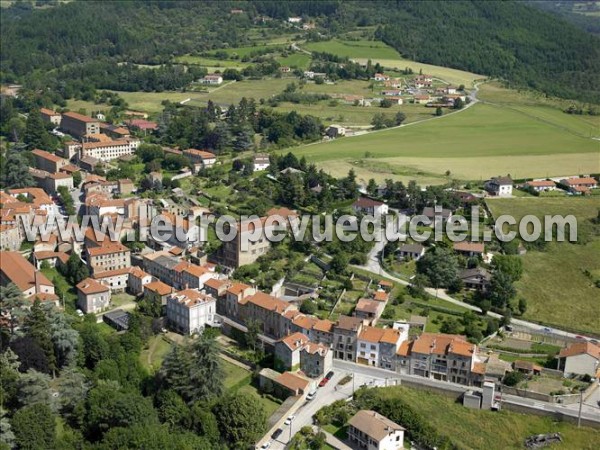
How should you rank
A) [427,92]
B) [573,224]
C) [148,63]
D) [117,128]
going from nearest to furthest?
[573,224] → [117,128] → [427,92] → [148,63]

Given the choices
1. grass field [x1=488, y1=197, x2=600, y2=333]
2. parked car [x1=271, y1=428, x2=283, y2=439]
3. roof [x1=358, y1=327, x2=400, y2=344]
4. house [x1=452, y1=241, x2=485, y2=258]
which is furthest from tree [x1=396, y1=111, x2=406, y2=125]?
parked car [x1=271, y1=428, x2=283, y2=439]

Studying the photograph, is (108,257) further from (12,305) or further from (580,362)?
(580,362)

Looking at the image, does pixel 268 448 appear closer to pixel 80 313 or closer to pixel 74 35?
pixel 80 313

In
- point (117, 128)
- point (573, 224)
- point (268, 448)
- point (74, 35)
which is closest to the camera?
point (268, 448)

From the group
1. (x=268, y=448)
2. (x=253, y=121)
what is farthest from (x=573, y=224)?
(x=253, y=121)

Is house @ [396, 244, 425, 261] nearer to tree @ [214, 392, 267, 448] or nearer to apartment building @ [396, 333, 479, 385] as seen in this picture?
apartment building @ [396, 333, 479, 385]

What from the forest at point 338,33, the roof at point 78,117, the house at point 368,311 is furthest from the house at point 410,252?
the forest at point 338,33
